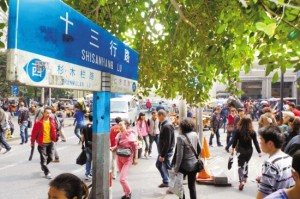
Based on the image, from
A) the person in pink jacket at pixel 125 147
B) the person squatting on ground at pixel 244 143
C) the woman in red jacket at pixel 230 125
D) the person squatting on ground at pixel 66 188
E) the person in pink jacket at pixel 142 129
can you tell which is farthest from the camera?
the woman in red jacket at pixel 230 125

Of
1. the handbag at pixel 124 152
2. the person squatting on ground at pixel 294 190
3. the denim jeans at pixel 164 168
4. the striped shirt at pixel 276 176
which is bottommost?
the denim jeans at pixel 164 168

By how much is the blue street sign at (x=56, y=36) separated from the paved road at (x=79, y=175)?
15.2 ft

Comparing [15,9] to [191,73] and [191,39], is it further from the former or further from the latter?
[191,73]

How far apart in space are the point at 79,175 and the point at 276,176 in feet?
22.0

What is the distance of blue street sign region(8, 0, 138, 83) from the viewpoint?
190 centimetres

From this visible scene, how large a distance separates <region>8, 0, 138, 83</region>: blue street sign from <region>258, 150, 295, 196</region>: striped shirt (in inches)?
72.0

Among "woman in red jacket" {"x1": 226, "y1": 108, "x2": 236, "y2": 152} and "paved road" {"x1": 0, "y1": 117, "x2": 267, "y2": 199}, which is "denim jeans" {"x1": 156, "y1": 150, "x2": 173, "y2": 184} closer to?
"paved road" {"x1": 0, "y1": 117, "x2": 267, "y2": 199}

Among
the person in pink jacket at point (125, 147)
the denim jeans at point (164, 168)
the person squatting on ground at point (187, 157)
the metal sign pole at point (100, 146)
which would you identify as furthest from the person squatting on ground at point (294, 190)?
the denim jeans at point (164, 168)

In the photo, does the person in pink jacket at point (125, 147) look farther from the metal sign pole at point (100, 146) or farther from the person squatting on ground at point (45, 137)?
the metal sign pole at point (100, 146)

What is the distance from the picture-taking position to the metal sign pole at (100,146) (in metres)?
3.50

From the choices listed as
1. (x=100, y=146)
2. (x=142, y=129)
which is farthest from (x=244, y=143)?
(x=142, y=129)

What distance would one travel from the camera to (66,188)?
2459 millimetres

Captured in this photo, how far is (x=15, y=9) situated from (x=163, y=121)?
6346 mm

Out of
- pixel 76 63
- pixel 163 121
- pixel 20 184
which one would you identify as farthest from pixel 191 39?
pixel 20 184
